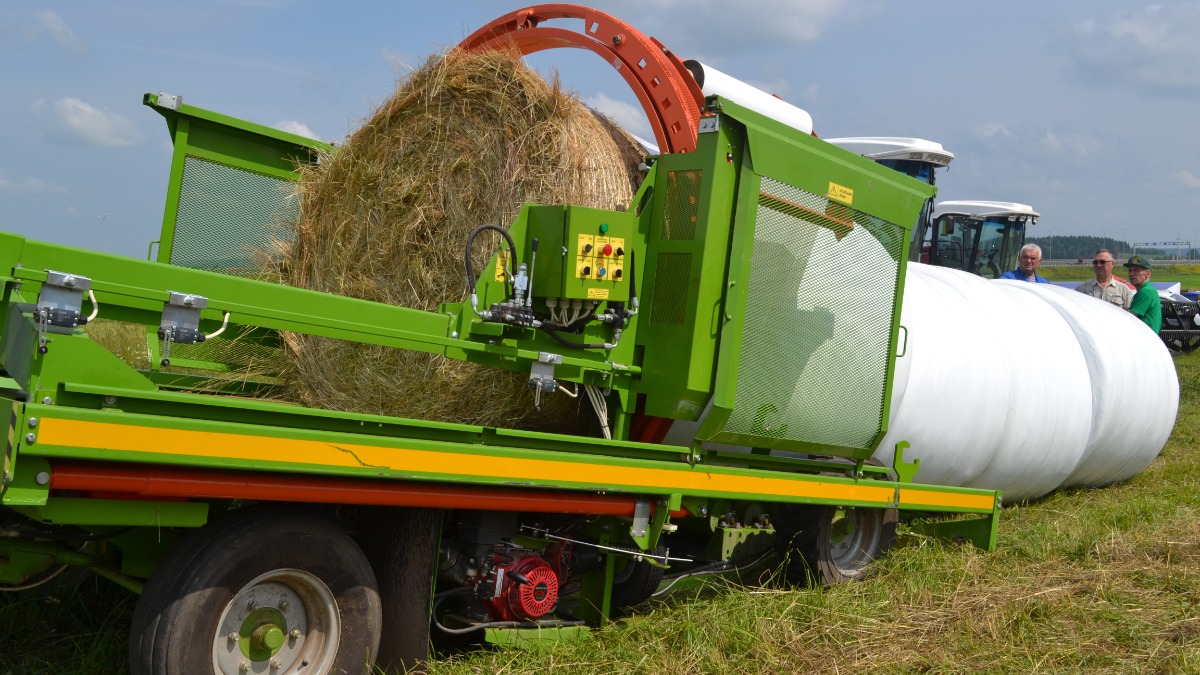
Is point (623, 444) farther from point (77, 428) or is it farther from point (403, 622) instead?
point (77, 428)

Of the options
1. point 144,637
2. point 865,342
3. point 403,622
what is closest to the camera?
point 144,637

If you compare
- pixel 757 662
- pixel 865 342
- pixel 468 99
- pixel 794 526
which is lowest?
pixel 757 662

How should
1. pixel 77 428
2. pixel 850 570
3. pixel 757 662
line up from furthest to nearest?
1. pixel 850 570
2. pixel 757 662
3. pixel 77 428

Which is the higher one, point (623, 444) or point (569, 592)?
point (623, 444)

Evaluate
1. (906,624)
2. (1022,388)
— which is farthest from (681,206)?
(1022,388)

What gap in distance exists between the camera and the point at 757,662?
14.7 feet

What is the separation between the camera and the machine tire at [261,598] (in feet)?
11.1

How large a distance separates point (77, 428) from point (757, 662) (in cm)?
272

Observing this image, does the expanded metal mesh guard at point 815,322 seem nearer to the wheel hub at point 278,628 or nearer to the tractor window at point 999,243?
the wheel hub at point 278,628

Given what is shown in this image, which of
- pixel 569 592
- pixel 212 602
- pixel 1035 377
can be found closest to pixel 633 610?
pixel 569 592

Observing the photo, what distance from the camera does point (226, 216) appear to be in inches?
246

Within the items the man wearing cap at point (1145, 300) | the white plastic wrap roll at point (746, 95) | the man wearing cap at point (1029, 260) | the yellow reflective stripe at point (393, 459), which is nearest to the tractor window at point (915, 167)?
the man wearing cap at point (1029, 260)

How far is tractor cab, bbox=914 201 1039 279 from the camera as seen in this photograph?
18.7 m

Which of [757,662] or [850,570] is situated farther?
[850,570]
